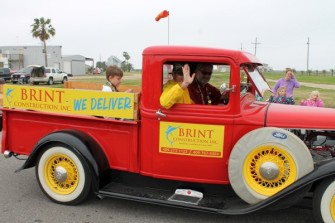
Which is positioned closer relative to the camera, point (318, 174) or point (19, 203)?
point (318, 174)

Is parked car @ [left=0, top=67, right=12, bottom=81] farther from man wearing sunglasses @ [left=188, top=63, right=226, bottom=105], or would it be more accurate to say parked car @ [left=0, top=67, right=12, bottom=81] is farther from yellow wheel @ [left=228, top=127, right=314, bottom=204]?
yellow wheel @ [left=228, top=127, right=314, bottom=204]

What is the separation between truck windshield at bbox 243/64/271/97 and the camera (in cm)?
374

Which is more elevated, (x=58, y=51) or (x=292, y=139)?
(x=58, y=51)

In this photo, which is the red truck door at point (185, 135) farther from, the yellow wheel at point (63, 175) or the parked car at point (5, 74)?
the parked car at point (5, 74)

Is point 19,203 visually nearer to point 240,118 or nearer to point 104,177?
point 104,177

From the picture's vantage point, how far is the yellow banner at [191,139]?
3.48 meters

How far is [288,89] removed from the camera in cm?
758

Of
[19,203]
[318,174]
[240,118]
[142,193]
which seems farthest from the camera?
[19,203]

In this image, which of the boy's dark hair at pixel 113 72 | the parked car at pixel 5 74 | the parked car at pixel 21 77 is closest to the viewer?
the boy's dark hair at pixel 113 72

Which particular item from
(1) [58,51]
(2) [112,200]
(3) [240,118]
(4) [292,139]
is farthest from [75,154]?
(1) [58,51]

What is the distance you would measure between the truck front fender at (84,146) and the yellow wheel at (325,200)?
7.04 feet

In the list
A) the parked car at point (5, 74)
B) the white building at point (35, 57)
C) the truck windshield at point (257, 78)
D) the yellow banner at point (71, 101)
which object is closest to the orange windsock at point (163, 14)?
the yellow banner at point (71, 101)

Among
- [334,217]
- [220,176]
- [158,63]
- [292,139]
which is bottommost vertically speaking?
[334,217]

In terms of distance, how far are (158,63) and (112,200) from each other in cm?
172
